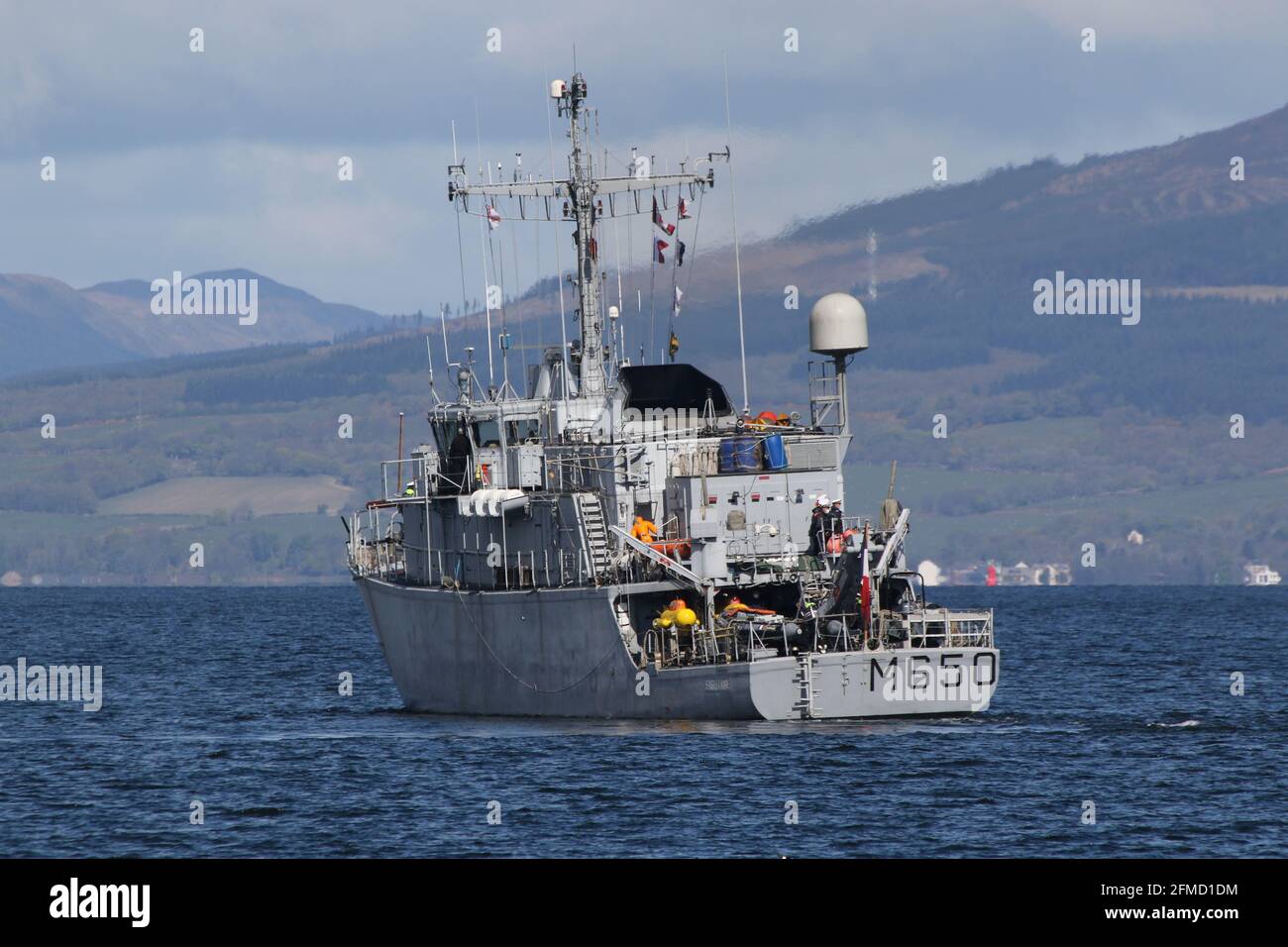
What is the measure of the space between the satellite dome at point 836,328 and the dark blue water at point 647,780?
30.4 ft

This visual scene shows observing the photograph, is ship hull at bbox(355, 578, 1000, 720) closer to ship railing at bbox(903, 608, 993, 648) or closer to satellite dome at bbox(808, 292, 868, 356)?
ship railing at bbox(903, 608, 993, 648)

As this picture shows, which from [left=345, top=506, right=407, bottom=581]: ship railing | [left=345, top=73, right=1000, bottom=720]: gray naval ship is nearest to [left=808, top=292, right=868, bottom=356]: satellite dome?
[left=345, top=73, right=1000, bottom=720]: gray naval ship

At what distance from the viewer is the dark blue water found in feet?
109

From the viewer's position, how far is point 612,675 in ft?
145

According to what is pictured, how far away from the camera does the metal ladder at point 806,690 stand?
136 ft

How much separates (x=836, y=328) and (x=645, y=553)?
7799 millimetres

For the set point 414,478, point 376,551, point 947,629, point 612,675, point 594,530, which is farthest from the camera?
point 376,551

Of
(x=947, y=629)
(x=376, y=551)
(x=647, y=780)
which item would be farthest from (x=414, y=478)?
(x=647, y=780)

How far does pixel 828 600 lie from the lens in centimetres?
4291

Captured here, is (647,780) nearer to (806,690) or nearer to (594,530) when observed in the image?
(806,690)

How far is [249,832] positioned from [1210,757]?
66.4ft

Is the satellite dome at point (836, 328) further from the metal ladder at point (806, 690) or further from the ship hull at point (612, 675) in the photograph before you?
the metal ladder at point (806, 690)
